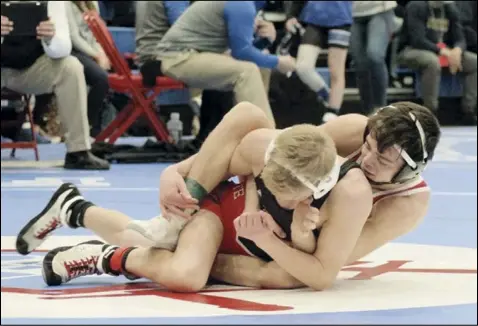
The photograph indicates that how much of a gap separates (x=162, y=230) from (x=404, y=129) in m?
0.85

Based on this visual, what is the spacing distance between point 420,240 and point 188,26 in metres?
3.42

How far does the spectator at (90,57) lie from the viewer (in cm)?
797

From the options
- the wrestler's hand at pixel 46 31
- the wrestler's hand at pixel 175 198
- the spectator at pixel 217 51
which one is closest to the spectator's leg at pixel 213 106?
the spectator at pixel 217 51

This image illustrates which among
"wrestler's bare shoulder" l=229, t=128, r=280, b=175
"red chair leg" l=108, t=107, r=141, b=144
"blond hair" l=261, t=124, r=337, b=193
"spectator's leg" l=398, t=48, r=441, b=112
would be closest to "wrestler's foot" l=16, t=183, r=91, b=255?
"wrestler's bare shoulder" l=229, t=128, r=280, b=175

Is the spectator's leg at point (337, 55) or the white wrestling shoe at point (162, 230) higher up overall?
the white wrestling shoe at point (162, 230)

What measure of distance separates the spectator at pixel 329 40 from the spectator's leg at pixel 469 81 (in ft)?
9.19

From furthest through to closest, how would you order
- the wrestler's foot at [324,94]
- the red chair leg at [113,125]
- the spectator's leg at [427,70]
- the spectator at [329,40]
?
the spectator's leg at [427,70]
the wrestler's foot at [324,94]
the spectator at [329,40]
the red chair leg at [113,125]

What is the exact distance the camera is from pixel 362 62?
33.6ft

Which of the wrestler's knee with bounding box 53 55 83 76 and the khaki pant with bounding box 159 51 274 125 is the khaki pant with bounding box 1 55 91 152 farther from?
the khaki pant with bounding box 159 51 274 125

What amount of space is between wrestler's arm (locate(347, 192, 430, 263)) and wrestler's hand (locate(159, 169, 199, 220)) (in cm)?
57

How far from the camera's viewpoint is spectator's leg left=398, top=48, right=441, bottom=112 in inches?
442

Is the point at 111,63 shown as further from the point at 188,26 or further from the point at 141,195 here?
the point at 141,195

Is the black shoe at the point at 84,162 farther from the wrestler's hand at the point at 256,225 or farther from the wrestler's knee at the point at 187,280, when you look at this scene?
the wrestler's hand at the point at 256,225

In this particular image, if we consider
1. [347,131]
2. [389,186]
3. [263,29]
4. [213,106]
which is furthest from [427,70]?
[389,186]
